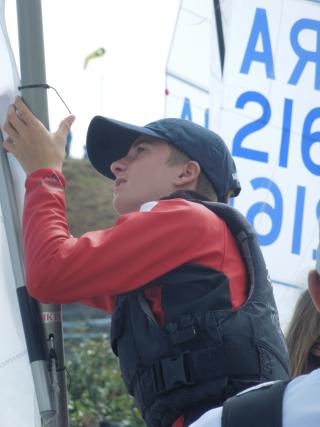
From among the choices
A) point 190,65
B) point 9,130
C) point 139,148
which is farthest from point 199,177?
point 190,65

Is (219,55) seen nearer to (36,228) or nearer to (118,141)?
(118,141)

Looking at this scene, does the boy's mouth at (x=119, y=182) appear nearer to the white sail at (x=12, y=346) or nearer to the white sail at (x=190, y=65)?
the white sail at (x=12, y=346)

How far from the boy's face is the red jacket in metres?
0.16

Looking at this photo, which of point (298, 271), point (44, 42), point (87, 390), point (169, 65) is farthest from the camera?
point (87, 390)

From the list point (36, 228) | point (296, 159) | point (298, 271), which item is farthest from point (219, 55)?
point (36, 228)

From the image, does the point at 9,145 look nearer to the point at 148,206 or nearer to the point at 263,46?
the point at 148,206

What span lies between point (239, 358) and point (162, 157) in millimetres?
518

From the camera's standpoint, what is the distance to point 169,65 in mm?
6039

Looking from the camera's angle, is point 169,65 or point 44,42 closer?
point 44,42

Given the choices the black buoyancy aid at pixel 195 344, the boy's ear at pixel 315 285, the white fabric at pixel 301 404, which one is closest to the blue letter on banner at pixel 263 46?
the black buoyancy aid at pixel 195 344

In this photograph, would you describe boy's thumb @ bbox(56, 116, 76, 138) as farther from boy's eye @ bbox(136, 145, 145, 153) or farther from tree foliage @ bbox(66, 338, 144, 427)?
tree foliage @ bbox(66, 338, 144, 427)

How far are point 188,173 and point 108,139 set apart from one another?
0.20 m

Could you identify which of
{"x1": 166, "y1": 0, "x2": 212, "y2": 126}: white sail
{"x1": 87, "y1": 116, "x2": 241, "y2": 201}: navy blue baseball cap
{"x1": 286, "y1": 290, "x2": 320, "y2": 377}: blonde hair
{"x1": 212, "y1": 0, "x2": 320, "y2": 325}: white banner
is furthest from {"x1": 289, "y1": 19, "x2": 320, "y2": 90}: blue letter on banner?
{"x1": 87, "y1": 116, "x2": 241, "y2": 201}: navy blue baseball cap

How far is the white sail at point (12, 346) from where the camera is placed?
2316mm
